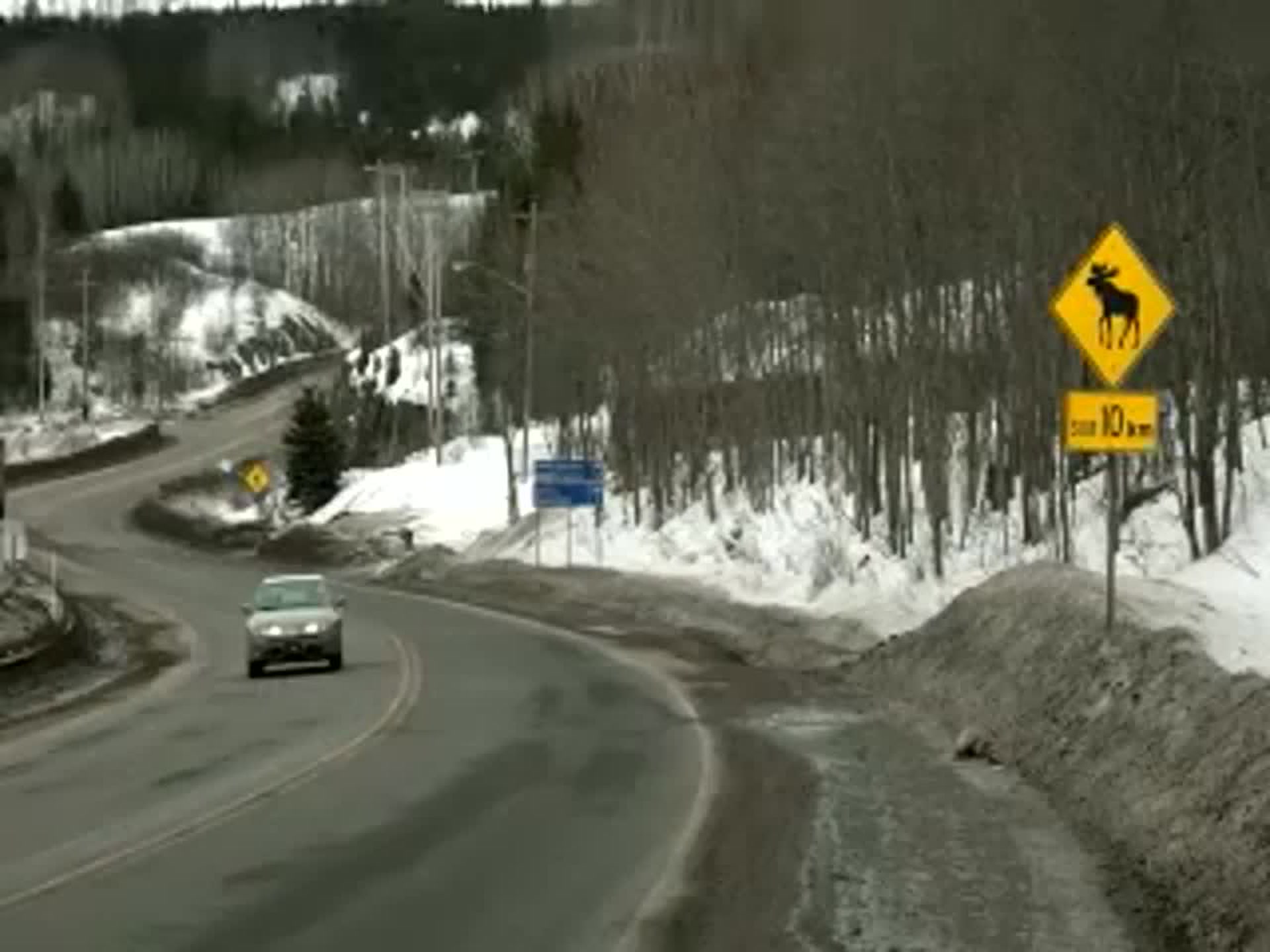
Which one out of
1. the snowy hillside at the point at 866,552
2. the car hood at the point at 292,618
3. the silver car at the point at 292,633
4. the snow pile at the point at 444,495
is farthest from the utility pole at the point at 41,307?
the car hood at the point at 292,618

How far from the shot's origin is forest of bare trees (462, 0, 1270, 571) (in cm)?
2859

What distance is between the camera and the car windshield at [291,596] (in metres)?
32.1

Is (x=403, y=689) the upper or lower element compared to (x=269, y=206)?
lower

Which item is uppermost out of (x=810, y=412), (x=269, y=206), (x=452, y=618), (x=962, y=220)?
(x=269, y=206)

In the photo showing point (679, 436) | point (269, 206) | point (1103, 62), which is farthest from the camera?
point (269, 206)

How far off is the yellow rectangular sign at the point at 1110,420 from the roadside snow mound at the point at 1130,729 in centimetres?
160

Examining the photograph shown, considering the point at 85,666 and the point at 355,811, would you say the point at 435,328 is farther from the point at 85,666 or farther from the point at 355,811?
the point at 355,811

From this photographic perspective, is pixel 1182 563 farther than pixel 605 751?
Yes

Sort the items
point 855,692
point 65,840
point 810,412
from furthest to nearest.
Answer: point 810,412 < point 855,692 < point 65,840

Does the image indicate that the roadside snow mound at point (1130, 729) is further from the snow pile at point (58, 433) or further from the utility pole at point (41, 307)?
the utility pole at point (41, 307)

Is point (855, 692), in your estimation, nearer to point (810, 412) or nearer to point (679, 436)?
point (810, 412)

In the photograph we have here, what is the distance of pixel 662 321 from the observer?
51.7 meters

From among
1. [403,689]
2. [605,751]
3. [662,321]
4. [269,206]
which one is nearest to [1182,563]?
[403,689]

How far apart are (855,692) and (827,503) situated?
22436 mm
